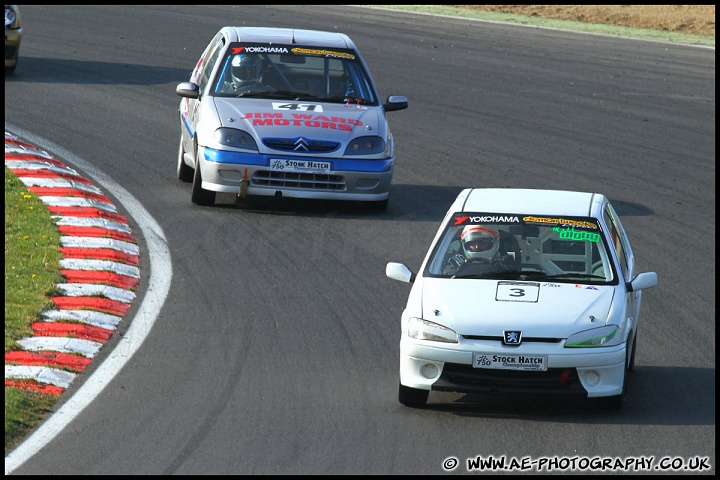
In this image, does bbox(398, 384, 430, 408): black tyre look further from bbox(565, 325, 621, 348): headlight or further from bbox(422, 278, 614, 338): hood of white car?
bbox(565, 325, 621, 348): headlight

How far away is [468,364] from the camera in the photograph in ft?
26.8

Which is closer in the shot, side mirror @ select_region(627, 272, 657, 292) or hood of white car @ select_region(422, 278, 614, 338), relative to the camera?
hood of white car @ select_region(422, 278, 614, 338)

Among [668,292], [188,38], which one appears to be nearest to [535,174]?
[668,292]

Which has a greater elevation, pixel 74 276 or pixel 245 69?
pixel 245 69

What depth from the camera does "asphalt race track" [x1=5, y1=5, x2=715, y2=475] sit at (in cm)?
767

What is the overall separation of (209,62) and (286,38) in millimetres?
924

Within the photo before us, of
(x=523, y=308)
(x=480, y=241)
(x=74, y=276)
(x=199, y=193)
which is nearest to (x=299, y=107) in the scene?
(x=199, y=193)

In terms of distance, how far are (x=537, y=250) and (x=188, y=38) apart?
16.9 metres

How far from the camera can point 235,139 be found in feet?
44.6

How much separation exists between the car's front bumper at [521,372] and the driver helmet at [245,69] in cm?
671

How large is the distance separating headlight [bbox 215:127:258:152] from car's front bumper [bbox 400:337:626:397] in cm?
577

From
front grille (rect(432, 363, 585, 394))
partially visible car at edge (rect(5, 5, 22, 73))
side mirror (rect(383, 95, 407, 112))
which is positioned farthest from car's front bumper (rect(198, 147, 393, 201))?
partially visible car at edge (rect(5, 5, 22, 73))

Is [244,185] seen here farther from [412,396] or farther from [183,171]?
[412,396]

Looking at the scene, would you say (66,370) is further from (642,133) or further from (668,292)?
(642,133)
